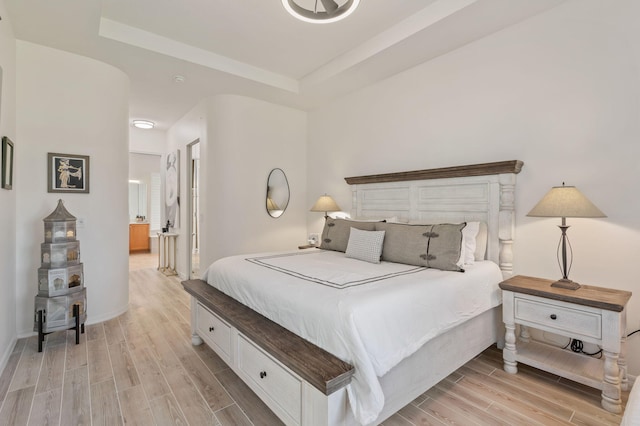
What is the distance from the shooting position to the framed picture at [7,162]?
92.1 inches

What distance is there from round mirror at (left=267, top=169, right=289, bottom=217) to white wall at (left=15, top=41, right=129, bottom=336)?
176 cm

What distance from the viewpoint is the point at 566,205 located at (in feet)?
6.70

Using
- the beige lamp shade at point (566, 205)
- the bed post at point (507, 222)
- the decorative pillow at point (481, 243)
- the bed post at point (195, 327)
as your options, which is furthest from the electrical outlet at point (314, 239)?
the beige lamp shade at point (566, 205)

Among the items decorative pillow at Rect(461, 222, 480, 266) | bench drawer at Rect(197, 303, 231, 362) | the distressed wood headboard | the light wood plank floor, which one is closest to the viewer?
the light wood plank floor

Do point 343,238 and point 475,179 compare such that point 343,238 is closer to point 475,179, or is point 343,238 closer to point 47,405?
point 475,179

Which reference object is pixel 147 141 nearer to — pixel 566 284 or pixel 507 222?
pixel 507 222

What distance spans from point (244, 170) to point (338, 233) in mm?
1723

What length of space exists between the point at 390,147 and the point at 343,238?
125 centimetres

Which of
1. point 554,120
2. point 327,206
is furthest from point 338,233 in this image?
point 554,120

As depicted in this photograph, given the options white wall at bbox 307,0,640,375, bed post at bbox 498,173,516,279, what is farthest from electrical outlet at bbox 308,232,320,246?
bed post at bbox 498,173,516,279

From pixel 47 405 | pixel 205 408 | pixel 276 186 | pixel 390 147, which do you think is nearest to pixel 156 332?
pixel 47 405

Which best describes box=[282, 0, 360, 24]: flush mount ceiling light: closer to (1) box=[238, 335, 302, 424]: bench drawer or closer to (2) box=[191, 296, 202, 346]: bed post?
(1) box=[238, 335, 302, 424]: bench drawer

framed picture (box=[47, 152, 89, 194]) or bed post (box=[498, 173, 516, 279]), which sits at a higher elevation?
framed picture (box=[47, 152, 89, 194])

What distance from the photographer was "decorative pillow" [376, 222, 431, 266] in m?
2.48
